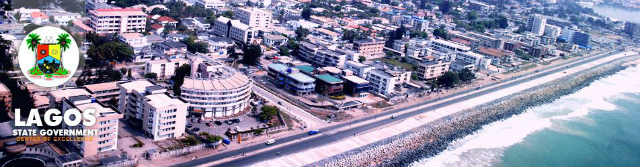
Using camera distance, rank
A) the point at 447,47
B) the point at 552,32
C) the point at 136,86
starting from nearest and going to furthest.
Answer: the point at 136,86 < the point at 447,47 < the point at 552,32

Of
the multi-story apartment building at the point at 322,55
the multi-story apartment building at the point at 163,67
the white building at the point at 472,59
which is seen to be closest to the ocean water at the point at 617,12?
the white building at the point at 472,59

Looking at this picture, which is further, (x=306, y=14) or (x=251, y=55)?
(x=306, y=14)

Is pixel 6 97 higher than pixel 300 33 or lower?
lower

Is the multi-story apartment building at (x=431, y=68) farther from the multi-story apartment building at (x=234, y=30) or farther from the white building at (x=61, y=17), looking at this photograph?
the white building at (x=61, y=17)

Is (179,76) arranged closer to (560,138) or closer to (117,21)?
(117,21)

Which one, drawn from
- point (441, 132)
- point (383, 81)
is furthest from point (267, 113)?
point (383, 81)

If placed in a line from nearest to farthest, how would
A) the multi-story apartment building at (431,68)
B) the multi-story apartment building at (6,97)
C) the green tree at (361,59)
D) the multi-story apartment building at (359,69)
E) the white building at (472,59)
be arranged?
the multi-story apartment building at (6,97) → the multi-story apartment building at (359,69) → the multi-story apartment building at (431,68) → the green tree at (361,59) → the white building at (472,59)

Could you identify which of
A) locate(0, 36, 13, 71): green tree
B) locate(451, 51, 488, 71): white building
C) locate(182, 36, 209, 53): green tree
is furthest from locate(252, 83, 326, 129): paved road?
locate(451, 51, 488, 71): white building
